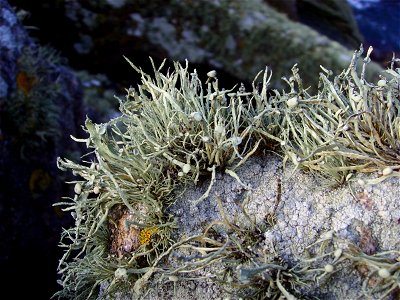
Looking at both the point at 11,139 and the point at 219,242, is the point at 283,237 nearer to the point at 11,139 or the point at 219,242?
the point at 219,242

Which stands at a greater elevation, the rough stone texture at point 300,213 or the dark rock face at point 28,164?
the rough stone texture at point 300,213

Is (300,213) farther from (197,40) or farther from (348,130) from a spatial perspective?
(197,40)

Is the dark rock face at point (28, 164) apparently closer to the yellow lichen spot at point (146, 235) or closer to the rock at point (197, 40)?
the rock at point (197, 40)

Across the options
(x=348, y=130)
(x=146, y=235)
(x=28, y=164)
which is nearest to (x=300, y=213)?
(x=348, y=130)

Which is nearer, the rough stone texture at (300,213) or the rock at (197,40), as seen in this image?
the rough stone texture at (300,213)

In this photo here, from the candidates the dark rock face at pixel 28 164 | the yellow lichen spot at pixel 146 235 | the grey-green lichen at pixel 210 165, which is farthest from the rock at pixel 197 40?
the yellow lichen spot at pixel 146 235

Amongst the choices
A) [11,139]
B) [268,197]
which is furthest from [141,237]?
[11,139]

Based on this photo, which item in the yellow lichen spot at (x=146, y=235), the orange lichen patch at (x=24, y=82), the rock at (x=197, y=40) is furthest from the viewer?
the rock at (x=197, y=40)
